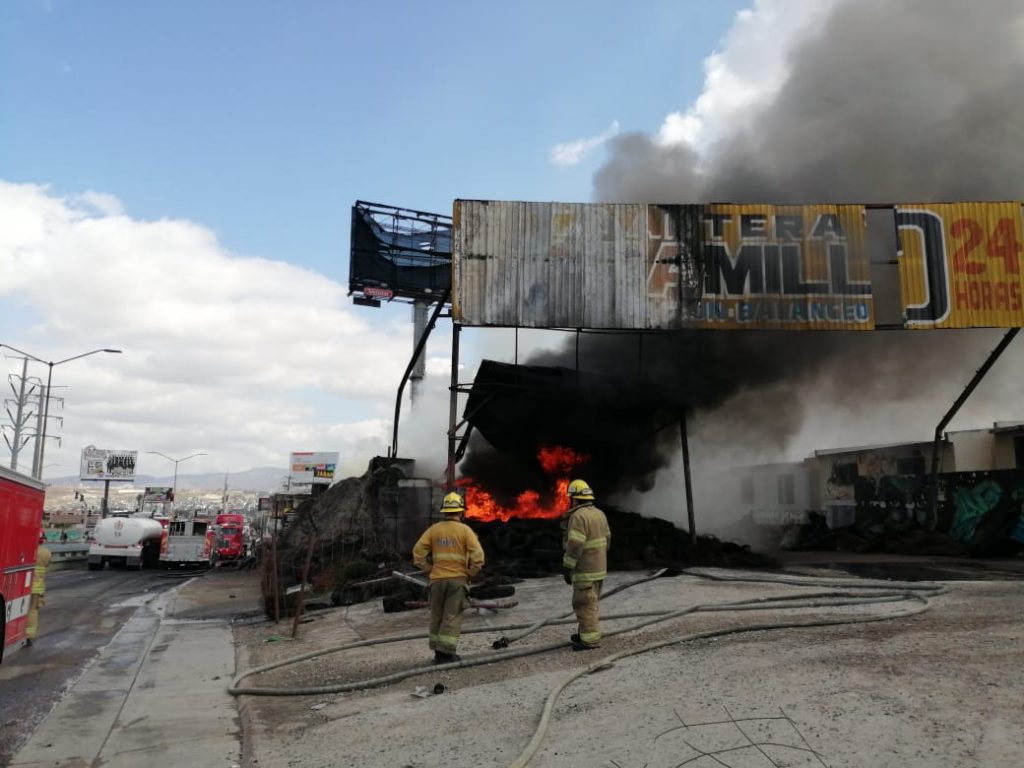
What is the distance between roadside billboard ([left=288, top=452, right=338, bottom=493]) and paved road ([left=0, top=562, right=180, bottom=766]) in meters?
47.4

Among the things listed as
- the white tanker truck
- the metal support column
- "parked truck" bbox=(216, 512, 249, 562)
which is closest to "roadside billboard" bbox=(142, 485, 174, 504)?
"parked truck" bbox=(216, 512, 249, 562)

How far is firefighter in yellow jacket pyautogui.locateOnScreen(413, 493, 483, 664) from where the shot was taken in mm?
6758

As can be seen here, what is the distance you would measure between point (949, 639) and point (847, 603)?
6.82 ft

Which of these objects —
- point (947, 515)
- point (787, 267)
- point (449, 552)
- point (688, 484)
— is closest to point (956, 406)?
point (947, 515)

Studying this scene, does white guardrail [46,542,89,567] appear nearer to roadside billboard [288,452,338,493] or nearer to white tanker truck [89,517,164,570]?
white tanker truck [89,517,164,570]

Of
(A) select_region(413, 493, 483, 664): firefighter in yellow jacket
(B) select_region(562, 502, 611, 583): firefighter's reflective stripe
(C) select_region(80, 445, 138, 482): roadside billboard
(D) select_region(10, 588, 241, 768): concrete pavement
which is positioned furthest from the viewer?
(C) select_region(80, 445, 138, 482): roadside billboard

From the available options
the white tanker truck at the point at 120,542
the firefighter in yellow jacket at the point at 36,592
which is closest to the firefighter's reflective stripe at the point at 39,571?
the firefighter in yellow jacket at the point at 36,592

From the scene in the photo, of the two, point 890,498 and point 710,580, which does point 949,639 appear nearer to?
point 710,580

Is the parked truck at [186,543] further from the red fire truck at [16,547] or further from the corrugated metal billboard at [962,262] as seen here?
the corrugated metal billboard at [962,262]

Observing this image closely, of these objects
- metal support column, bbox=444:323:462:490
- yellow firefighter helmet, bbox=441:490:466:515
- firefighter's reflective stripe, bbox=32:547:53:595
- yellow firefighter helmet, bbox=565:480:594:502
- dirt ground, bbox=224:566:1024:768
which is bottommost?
dirt ground, bbox=224:566:1024:768

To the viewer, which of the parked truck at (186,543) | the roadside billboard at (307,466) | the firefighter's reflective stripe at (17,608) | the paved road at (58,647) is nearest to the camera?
the paved road at (58,647)

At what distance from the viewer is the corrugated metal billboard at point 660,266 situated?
14422 millimetres

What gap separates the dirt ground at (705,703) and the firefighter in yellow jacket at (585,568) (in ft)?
0.74

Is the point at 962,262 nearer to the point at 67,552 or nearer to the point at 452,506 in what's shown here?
the point at 452,506
